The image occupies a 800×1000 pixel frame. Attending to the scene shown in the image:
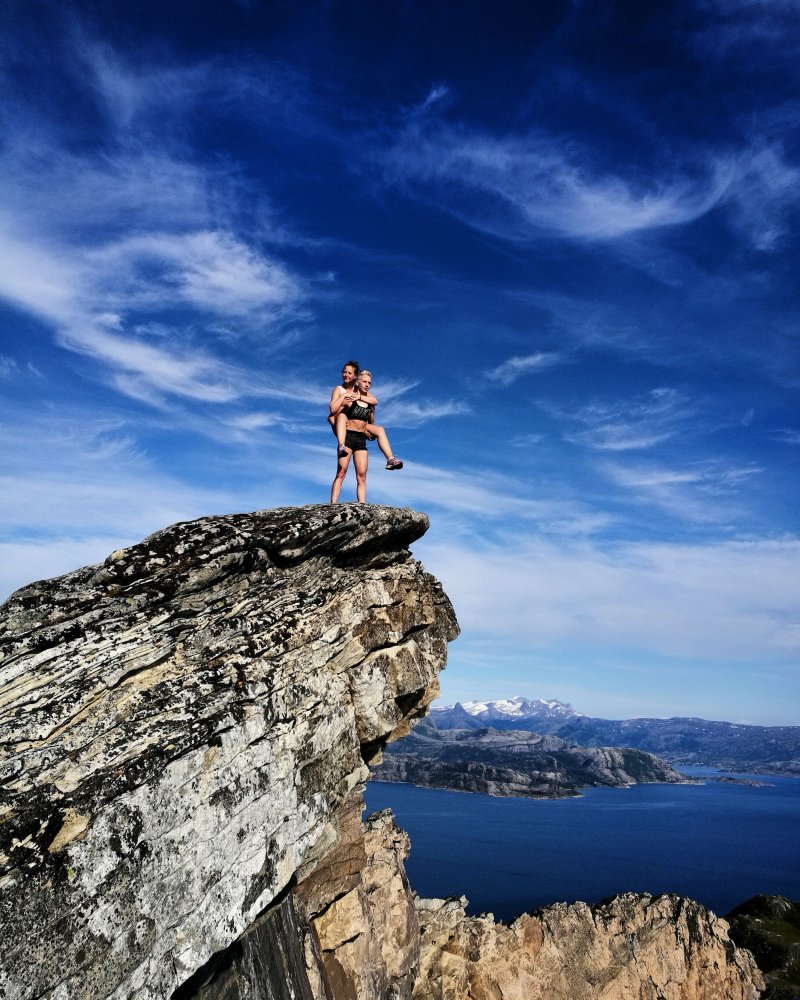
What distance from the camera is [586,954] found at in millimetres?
38375

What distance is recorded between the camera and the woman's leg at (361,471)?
19.3m

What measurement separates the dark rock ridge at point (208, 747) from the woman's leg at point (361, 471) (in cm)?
167

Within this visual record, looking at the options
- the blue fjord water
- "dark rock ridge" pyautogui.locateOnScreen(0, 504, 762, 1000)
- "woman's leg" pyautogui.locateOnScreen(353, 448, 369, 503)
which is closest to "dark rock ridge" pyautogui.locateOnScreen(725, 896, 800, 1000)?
the blue fjord water

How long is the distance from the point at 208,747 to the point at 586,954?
38777 millimetres

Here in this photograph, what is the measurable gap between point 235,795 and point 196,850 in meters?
1.11

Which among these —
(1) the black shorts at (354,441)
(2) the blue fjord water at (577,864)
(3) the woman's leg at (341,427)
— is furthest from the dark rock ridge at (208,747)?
(2) the blue fjord water at (577,864)

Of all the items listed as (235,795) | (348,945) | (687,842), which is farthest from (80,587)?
(687,842)

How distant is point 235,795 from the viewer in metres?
11.5

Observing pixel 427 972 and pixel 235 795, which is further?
pixel 427 972

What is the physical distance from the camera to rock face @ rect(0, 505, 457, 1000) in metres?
9.10

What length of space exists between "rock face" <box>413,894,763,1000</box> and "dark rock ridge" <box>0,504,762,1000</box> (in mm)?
14170

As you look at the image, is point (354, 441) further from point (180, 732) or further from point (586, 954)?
point (586, 954)

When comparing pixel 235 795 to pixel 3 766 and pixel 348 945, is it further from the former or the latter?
pixel 348 945

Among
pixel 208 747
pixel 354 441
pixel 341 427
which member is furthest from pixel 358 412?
pixel 208 747
